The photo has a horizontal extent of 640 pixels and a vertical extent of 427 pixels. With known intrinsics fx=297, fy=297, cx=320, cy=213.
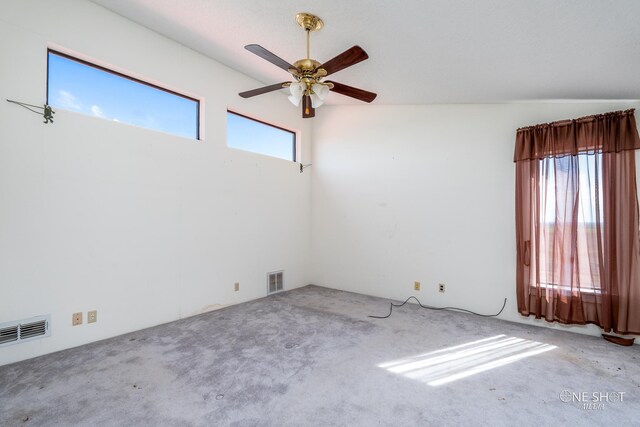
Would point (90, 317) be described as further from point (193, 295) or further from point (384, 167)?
point (384, 167)

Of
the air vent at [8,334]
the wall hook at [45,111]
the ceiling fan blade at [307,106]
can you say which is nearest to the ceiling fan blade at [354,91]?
the ceiling fan blade at [307,106]

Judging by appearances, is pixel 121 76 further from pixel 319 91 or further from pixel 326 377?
pixel 326 377

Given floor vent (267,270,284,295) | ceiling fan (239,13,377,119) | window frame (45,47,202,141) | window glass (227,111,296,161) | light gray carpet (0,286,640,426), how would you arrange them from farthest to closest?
floor vent (267,270,284,295), window glass (227,111,296,161), window frame (45,47,202,141), ceiling fan (239,13,377,119), light gray carpet (0,286,640,426)

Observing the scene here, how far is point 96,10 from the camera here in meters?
2.76

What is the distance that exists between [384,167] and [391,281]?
1678mm

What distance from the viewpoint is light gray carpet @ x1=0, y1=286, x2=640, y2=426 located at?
5.87ft

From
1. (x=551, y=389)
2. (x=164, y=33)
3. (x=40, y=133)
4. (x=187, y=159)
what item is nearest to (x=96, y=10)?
(x=164, y=33)

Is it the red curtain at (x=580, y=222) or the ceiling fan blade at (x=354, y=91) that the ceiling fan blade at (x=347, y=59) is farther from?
the red curtain at (x=580, y=222)

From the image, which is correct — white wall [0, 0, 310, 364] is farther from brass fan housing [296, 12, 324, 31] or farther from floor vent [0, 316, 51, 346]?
brass fan housing [296, 12, 324, 31]

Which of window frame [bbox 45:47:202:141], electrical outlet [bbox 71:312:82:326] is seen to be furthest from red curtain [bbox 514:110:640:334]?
electrical outlet [bbox 71:312:82:326]

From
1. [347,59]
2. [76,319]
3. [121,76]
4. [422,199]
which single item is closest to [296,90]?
[347,59]

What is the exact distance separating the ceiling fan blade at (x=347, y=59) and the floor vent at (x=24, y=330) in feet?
10.1

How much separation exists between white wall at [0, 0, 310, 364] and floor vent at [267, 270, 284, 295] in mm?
190

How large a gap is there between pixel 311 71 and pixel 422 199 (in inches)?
98.6
